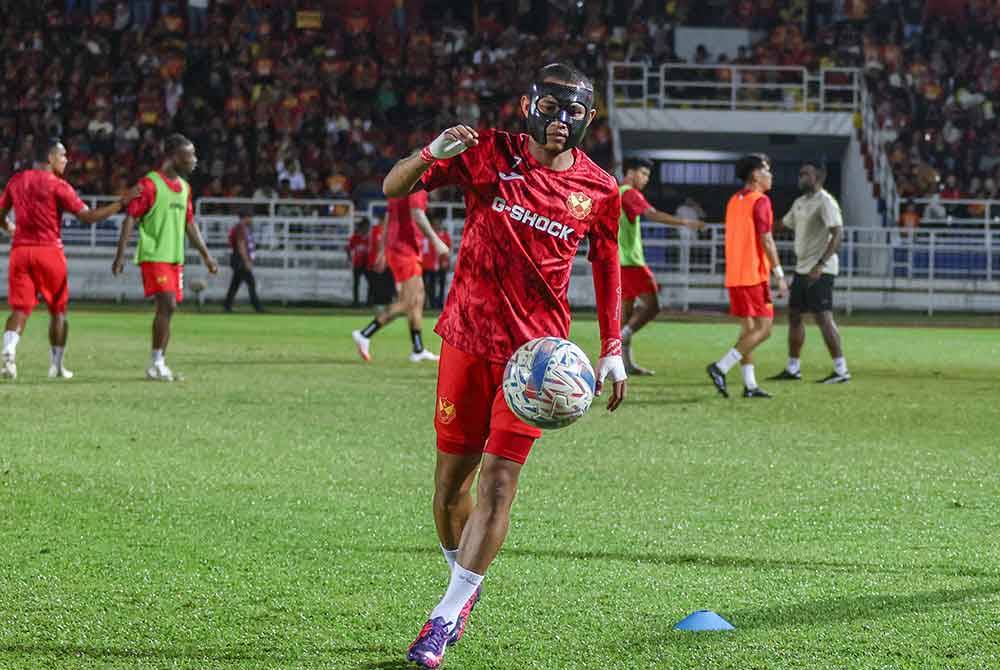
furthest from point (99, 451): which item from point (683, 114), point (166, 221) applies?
point (683, 114)

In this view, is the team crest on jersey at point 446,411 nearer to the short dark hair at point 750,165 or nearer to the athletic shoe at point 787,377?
the short dark hair at point 750,165

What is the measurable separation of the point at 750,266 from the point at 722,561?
27.2ft

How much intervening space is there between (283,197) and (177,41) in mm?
8004

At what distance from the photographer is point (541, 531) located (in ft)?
24.3

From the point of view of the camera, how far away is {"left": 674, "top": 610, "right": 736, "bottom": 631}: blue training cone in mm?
5355

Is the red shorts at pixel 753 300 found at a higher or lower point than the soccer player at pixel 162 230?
lower

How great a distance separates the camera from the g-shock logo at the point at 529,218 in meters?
5.39

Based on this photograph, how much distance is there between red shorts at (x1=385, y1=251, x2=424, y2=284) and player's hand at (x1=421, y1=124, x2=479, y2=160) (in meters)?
12.9

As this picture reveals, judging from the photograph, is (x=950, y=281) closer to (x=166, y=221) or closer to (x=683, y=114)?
(x=683, y=114)

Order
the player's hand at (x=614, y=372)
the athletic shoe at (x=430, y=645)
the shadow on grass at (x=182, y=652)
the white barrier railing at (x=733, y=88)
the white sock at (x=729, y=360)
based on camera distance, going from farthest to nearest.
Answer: the white barrier railing at (x=733, y=88)
the white sock at (x=729, y=360)
the player's hand at (x=614, y=372)
the shadow on grass at (x=182, y=652)
the athletic shoe at (x=430, y=645)

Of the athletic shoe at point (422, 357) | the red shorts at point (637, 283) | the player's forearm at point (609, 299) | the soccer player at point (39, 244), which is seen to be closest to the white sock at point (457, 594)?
the player's forearm at point (609, 299)

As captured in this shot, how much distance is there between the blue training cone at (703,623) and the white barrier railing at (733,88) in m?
33.4

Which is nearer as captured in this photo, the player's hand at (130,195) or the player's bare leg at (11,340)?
the player's hand at (130,195)

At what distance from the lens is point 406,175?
5.29 m
